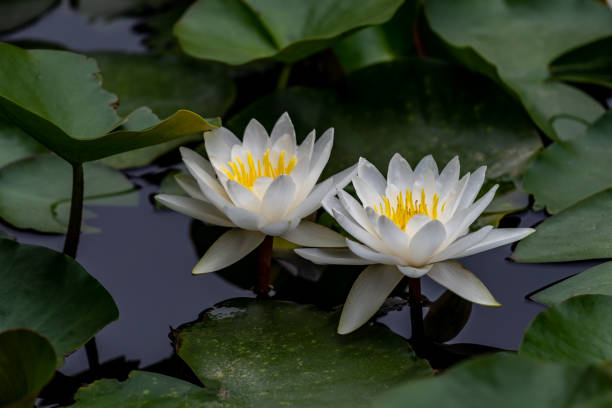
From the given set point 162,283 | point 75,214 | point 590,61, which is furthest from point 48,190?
point 590,61

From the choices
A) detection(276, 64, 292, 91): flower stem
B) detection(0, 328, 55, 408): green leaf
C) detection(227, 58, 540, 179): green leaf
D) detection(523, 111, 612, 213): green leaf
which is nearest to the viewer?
detection(0, 328, 55, 408): green leaf

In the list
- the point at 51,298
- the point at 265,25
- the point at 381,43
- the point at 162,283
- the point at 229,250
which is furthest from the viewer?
the point at 381,43

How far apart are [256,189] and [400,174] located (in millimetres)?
279

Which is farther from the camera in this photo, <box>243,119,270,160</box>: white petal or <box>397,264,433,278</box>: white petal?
<box>243,119,270,160</box>: white petal

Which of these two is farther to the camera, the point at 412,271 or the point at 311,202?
the point at 311,202

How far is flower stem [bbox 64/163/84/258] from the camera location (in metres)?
1.36

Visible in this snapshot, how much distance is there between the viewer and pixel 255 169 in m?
1.37

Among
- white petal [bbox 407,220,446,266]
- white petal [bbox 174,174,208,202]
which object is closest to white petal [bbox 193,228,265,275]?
white petal [bbox 174,174,208,202]

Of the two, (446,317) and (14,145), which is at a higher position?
(14,145)

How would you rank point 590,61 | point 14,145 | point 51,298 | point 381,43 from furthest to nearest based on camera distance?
point 381,43 < point 590,61 < point 14,145 < point 51,298

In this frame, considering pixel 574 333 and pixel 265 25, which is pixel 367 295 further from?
pixel 265 25

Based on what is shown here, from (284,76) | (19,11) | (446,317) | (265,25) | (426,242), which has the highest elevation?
(19,11)

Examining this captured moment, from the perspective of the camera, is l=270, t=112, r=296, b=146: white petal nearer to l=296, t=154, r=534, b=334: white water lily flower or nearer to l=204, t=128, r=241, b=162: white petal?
l=204, t=128, r=241, b=162: white petal

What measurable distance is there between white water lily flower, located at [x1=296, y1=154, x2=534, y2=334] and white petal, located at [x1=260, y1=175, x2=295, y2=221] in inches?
2.8
